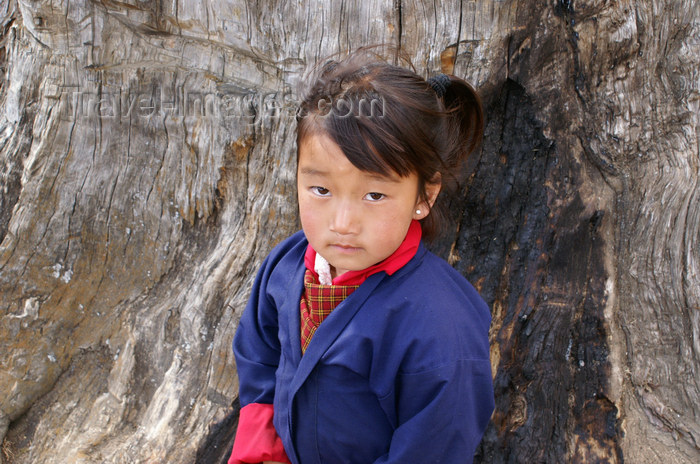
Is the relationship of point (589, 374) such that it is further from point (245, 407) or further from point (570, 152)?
point (245, 407)

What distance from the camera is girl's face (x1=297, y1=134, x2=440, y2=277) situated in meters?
1.34

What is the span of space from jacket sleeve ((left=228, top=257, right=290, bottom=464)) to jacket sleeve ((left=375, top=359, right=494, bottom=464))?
1.41ft

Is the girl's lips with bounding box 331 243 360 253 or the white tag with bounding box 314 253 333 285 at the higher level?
the girl's lips with bounding box 331 243 360 253

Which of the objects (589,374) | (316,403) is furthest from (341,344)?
(589,374)

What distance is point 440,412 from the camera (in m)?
1.30

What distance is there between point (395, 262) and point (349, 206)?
210mm

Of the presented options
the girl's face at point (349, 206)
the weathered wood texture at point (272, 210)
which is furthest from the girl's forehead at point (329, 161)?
the weathered wood texture at point (272, 210)

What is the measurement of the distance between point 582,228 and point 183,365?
1657 mm

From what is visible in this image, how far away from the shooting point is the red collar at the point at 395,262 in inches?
57.1

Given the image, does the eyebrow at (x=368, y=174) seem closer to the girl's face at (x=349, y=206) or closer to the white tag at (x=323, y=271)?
the girl's face at (x=349, y=206)

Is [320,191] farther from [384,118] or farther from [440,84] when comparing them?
[440,84]

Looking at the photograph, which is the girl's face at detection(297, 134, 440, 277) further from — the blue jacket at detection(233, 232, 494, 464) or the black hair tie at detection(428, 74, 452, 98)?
the black hair tie at detection(428, 74, 452, 98)

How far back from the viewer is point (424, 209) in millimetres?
1498

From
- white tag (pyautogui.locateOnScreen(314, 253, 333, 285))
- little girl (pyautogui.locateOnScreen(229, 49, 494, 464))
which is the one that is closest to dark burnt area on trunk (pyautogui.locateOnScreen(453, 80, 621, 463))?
little girl (pyautogui.locateOnScreen(229, 49, 494, 464))
